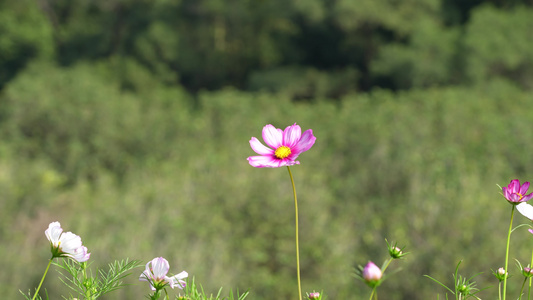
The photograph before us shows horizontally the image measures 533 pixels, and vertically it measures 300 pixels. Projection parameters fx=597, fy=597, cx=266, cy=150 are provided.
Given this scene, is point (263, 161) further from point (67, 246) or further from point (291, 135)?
point (67, 246)

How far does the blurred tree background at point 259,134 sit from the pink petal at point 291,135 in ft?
10.4

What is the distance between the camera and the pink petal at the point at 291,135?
2.68ft

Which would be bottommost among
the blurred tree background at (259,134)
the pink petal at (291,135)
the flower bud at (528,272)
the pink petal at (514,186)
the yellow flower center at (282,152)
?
the flower bud at (528,272)

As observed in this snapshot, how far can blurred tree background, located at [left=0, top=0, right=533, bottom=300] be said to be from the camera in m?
4.53

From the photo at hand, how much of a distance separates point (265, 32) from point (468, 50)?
5.36 metres

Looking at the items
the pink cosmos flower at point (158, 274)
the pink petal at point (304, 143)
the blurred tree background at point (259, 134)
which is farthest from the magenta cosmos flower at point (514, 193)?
the blurred tree background at point (259, 134)

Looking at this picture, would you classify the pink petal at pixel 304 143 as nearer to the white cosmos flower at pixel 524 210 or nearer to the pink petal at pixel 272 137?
the pink petal at pixel 272 137

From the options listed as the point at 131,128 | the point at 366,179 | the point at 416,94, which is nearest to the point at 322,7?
the point at 416,94

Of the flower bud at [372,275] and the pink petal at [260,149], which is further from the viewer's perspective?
the pink petal at [260,149]

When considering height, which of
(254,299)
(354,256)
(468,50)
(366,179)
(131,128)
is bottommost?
(254,299)

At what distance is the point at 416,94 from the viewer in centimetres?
895

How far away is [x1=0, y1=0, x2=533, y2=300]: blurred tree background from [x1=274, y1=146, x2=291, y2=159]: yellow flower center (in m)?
3.19

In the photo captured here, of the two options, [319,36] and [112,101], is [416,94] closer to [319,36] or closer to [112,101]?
[112,101]

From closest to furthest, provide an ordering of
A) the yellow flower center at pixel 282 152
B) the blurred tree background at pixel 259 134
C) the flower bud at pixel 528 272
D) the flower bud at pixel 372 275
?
the flower bud at pixel 372 275, the flower bud at pixel 528 272, the yellow flower center at pixel 282 152, the blurred tree background at pixel 259 134
